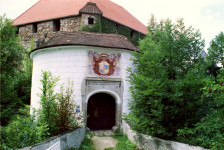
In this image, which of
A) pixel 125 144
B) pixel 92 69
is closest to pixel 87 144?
pixel 125 144

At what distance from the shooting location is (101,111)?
11336mm

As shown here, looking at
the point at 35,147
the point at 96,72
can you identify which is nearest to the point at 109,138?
the point at 96,72

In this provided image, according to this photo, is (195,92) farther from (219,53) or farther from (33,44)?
(33,44)

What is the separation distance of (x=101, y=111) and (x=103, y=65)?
118 inches

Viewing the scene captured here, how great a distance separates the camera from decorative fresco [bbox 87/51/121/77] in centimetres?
1011

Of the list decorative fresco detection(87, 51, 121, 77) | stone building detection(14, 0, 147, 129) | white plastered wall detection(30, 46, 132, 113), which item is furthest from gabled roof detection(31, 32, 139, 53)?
decorative fresco detection(87, 51, 121, 77)

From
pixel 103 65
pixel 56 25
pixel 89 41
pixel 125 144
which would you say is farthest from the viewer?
pixel 56 25

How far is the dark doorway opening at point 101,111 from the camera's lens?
11227mm

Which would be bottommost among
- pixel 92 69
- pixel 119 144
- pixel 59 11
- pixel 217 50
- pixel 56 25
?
pixel 119 144

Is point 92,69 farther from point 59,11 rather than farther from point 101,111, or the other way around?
point 59,11

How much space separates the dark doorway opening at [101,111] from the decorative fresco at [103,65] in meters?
1.74

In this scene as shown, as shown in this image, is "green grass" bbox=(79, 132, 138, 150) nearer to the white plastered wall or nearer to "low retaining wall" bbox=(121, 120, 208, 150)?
"low retaining wall" bbox=(121, 120, 208, 150)

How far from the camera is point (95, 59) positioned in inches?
401

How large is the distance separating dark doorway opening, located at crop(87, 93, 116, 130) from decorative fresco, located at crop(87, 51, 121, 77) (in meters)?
1.74
